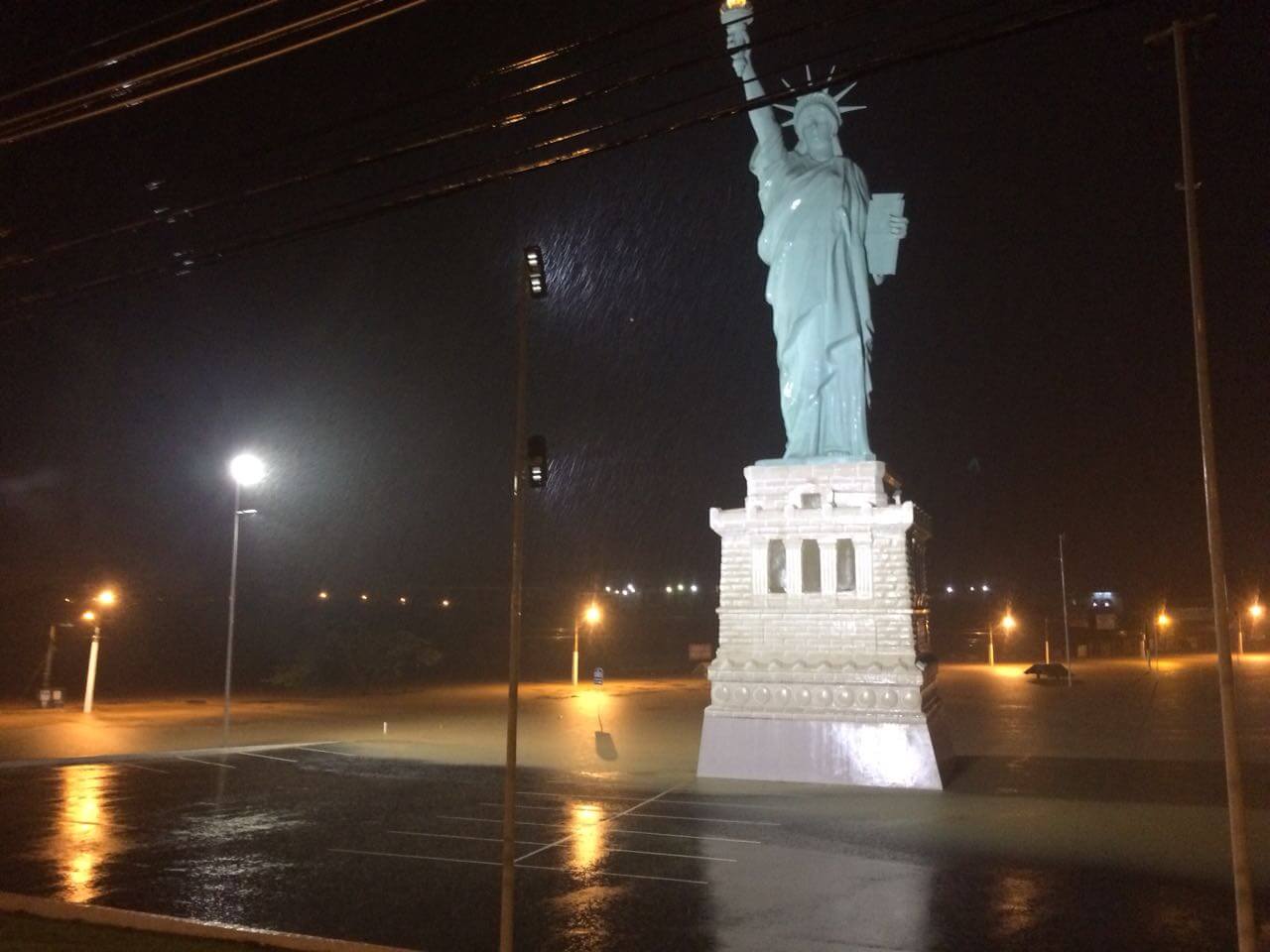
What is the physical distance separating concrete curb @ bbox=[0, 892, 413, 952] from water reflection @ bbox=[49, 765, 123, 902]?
76 cm

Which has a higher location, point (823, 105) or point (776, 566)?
point (823, 105)

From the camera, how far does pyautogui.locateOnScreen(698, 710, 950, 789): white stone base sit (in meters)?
20.1

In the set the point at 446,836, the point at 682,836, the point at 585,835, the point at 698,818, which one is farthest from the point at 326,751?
the point at 682,836

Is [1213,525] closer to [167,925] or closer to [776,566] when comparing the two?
[167,925]

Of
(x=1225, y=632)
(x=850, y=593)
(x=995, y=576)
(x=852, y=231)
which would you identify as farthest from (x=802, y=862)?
(x=995, y=576)

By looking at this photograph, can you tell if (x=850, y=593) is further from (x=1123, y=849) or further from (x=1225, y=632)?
(x=1225, y=632)

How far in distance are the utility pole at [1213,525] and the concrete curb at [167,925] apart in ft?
23.8

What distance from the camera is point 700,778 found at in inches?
835

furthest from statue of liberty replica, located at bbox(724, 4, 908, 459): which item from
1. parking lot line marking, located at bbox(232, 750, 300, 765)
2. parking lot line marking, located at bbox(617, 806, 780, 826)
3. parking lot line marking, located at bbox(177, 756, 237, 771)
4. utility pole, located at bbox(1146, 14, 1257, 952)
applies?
parking lot line marking, located at bbox(177, 756, 237, 771)

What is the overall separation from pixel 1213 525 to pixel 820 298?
47.3 ft

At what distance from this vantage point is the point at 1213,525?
8.75 m

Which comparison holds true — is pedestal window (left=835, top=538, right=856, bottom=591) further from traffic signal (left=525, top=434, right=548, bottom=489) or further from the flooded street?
traffic signal (left=525, top=434, right=548, bottom=489)

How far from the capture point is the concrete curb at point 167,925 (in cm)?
948

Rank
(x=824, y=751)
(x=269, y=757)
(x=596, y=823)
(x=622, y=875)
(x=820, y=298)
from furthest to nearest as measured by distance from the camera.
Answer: (x=269, y=757) → (x=820, y=298) → (x=824, y=751) → (x=596, y=823) → (x=622, y=875)
